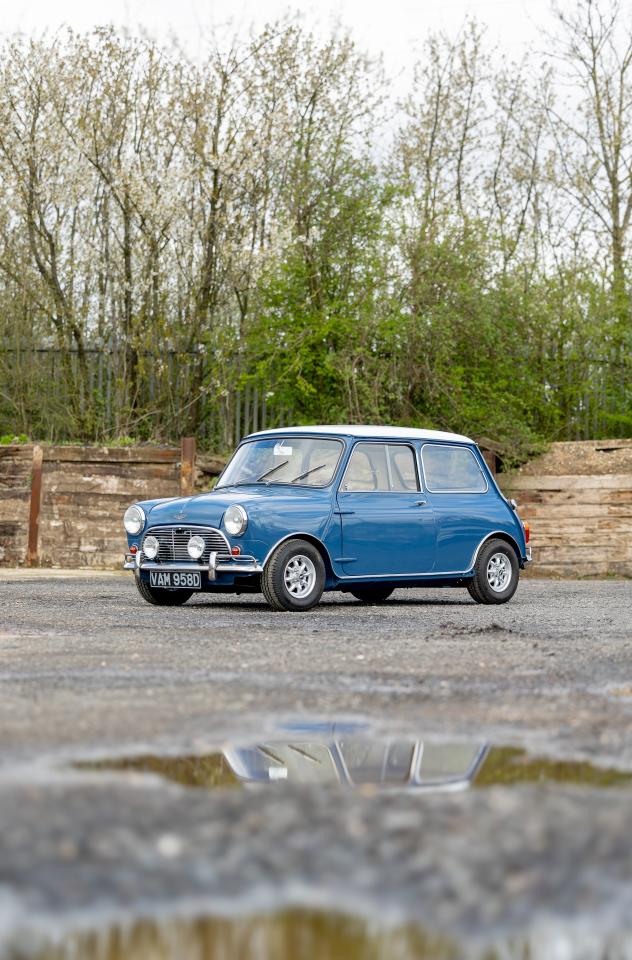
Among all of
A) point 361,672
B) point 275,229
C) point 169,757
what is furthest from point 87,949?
point 275,229

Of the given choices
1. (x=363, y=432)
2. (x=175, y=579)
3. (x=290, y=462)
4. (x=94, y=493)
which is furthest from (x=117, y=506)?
(x=175, y=579)

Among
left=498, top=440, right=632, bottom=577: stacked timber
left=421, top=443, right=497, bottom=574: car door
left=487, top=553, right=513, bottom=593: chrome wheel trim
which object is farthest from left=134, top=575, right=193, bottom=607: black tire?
left=498, top=440, right=632, bottom=577: stacked timber

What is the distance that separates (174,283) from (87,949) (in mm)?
19238

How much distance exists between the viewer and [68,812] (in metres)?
3.46

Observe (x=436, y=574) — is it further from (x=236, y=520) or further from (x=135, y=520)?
(x=135, y=520)

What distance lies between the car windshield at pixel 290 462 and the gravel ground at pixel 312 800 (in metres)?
3.73

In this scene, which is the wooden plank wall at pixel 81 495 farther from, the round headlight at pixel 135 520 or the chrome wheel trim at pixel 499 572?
the chrome wheel trim at pixel 499 572

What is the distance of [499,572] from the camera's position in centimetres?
1386

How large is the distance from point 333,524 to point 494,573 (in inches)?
90.7

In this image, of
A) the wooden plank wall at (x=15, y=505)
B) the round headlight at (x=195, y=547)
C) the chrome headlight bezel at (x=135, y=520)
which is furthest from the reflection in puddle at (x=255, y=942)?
the wooden plank wall at (x=15, y=505)

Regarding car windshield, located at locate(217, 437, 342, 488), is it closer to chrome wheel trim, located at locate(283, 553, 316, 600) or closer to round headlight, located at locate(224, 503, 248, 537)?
chrome wheel trim, located at locate(283, 553, 316, 600)

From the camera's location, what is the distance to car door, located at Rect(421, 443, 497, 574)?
43.8 ft

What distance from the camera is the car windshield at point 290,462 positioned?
1275cm

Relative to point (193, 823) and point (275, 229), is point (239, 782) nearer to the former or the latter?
point (193, 823)
